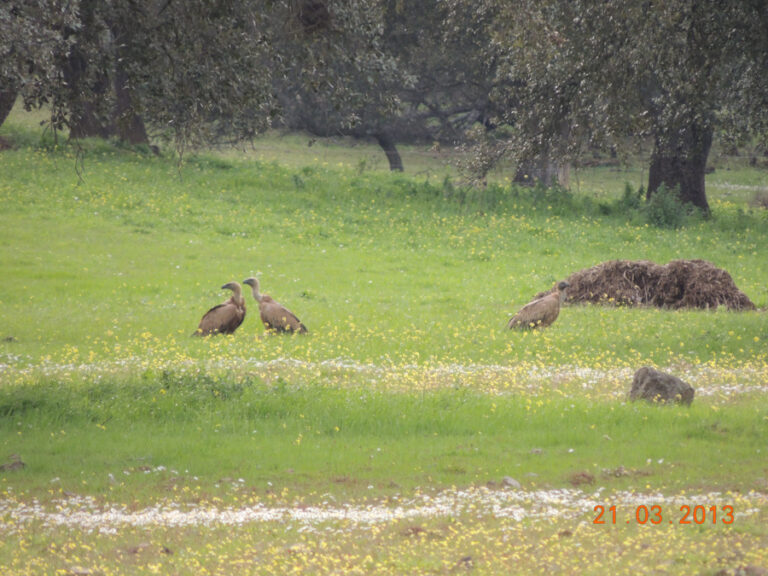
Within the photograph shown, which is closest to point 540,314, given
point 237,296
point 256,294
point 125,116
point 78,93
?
point 256,294

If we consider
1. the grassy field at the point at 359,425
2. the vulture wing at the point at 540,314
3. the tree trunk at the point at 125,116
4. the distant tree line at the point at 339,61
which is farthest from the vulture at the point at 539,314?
the tree trunk at the point at 125,116

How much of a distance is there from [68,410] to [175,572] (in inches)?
209

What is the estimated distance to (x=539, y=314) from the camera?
17.5 metres

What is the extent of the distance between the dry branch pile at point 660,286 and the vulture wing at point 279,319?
290 inches

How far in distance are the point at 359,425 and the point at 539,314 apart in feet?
23.4

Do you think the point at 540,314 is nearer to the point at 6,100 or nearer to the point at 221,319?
the point at 221,319

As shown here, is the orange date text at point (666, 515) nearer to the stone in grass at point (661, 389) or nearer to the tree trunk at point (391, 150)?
the stone in grass at point (661, 389)

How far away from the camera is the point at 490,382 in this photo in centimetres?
1316

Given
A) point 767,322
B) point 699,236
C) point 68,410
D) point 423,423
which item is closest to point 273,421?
point 423,423

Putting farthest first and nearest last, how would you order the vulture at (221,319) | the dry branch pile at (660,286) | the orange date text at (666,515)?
the dry branch pile at (660,286)
the vulture at (221,319)
the orange date text at (666,515)

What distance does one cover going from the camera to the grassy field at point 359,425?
726 cm

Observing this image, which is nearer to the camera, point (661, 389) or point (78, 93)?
point (661, 389)

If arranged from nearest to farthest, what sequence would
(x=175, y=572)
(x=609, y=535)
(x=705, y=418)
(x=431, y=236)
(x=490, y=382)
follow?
(x=175, y=572) < (x=609, y=535) < (x=705, y=418) < (x=490, y=382) < (x=431, y=236)

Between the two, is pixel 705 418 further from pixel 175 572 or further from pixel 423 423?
pixel 175 572
